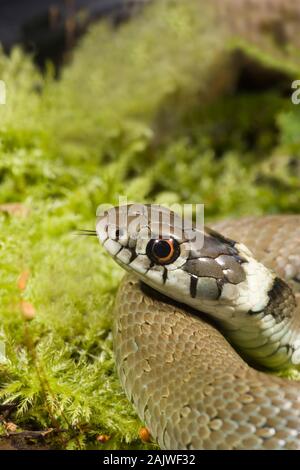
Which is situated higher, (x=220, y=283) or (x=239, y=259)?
(x=239, y=259)

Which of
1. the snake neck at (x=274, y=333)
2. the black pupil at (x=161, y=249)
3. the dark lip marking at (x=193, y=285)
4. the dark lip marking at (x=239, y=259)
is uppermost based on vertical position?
the black pupil at (x=161, y=249)

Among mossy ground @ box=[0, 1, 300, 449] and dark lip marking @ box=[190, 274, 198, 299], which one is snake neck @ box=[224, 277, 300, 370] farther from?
mossy ground @ box=[0, 1, 300, 449]

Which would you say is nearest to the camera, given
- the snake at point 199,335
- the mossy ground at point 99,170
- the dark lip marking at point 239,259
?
the snake at point 199,335

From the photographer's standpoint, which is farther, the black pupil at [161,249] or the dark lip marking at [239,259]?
the dark lip marking at [239,259]

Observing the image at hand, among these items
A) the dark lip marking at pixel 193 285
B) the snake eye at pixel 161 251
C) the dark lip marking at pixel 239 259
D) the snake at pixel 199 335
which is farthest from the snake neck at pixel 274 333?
the snake eye at pixel 161 251

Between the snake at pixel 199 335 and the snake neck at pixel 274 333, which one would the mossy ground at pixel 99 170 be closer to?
the snake at pixel 199 335

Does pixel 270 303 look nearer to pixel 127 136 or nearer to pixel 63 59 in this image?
pixel 127 136

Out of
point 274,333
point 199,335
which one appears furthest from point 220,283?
point 274,333

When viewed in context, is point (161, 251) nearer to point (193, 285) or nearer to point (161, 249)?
point (161, 249)
